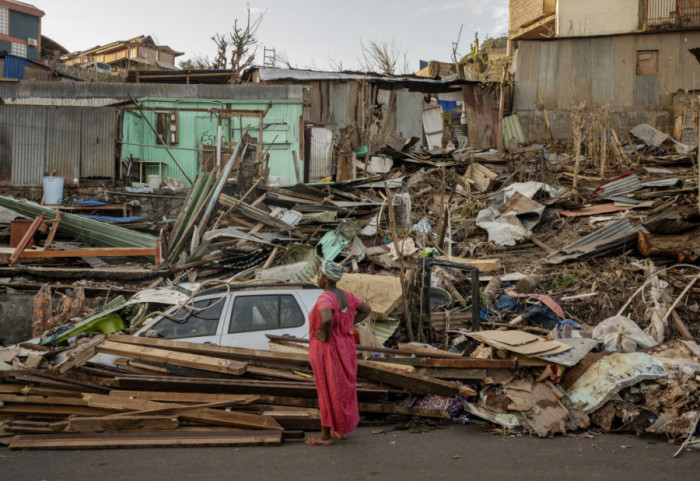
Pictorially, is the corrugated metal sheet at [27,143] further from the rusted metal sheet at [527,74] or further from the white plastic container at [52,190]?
the rusted metal sheet at [527,74]

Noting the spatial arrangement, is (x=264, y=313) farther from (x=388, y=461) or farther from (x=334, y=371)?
(x=388, y=461)

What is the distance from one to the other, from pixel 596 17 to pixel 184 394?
2629 centimetres

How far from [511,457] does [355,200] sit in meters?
11.2

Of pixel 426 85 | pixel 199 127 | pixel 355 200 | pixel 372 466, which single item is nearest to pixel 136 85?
pixel 199 127

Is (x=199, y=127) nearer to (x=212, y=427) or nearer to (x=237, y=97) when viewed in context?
(x=237, y=97)

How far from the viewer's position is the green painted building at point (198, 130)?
18.2 m

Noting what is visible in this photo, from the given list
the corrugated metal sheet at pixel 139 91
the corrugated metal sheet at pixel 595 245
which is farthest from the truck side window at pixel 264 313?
the corrugated metal sheet at pixel 139 91

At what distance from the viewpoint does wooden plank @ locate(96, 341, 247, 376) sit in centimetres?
573

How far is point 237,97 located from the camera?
18.7m

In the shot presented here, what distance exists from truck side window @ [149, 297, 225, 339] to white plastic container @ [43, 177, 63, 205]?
11.2 m

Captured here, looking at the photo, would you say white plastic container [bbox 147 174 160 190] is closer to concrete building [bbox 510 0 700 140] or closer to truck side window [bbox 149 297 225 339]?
truck side window [bbox 149 297 225 339]

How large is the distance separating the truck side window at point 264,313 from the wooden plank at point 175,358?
78cm

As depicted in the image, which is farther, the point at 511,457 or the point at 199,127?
the point at 199,127

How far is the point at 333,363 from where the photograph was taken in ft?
16.1
